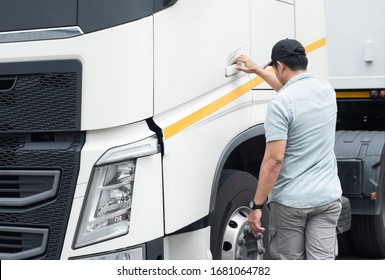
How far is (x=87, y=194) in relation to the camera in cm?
368

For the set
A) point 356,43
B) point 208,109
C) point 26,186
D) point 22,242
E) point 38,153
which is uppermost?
point 356,43

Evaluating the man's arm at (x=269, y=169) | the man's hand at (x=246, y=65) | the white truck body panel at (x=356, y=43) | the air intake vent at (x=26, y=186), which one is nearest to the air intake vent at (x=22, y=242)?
the air intake vent at (x=26, y=186)

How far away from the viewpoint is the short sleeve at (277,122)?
4.25 m

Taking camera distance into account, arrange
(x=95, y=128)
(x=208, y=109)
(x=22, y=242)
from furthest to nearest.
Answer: (x=208, y=109)
(x=22, y=242)
(x=95, y=128)

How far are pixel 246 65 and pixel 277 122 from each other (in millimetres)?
474

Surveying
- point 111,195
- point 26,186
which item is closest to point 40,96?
point 26,186

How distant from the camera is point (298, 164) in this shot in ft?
14.5

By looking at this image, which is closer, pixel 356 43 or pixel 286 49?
pixel 286 49

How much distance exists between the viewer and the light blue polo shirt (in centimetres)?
429

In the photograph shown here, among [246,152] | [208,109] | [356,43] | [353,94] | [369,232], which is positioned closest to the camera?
[208,109]

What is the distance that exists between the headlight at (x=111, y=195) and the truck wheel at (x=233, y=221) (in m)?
0.78

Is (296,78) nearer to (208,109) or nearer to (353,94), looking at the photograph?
(208,109)

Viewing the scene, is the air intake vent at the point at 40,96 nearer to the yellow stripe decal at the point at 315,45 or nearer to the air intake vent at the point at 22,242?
the air intake vent at the point at 22,242
